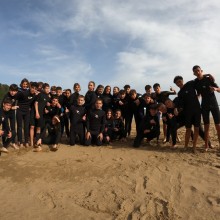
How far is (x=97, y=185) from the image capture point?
5000 mm

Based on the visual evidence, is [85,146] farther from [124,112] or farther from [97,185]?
[97,185]

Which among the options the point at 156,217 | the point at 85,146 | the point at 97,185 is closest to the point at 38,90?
the point at 85,146

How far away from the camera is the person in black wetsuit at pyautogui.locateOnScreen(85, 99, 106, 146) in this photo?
8278 millimetres

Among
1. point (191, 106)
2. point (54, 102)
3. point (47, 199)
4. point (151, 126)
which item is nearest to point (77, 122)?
point (54, 102)

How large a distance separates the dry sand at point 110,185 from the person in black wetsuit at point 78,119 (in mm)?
1181

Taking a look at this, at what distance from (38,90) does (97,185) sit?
4.77m

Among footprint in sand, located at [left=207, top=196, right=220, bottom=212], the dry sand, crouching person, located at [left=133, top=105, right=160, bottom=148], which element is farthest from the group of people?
footprint in sand, located at [left=207, top=196, right=220, bottom=212]

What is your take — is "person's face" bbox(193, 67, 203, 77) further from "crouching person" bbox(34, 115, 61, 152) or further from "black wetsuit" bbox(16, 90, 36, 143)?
"black wetsuit" bbox(16, 90, 36, 143)

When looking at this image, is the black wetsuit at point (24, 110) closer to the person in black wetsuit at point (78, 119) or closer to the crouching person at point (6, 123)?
the crouching person at point (6, 123)

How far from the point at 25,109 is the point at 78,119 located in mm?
1673

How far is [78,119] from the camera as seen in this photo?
27.7 ft

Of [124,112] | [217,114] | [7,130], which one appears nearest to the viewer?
[217,114]

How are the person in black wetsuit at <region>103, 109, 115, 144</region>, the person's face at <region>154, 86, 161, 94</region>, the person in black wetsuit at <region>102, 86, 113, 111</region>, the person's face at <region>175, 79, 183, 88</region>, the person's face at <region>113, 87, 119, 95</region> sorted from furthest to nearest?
the person's face at <region>113, 87, 119, 95</region>, the person in black wetsuit at <region>102, 86, 113, 111</region>, the person's face at <region>154, 86, 161, 94</region>, the person in black wetsuit at <region>103, 109, 115, 144</region>, the person's face at <region>175, 79, 183, 88</region>

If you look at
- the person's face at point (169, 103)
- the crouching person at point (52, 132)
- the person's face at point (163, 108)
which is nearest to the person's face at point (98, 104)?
the crouching person at point (52, 132)
